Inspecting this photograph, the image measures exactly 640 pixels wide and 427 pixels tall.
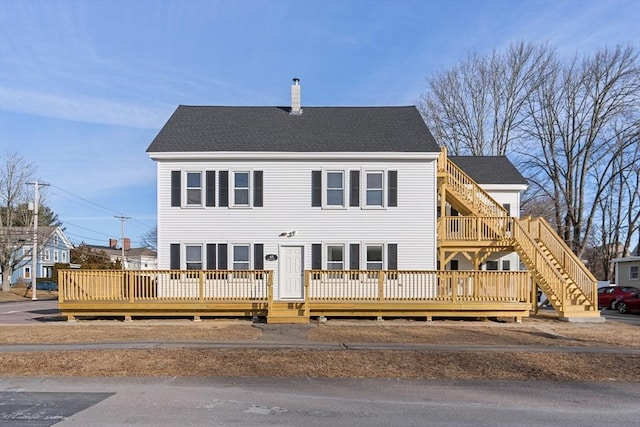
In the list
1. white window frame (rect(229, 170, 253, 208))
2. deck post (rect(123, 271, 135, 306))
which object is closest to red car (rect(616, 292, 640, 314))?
white window frame (rect(229, 170, 253, 208))

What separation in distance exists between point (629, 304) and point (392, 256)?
13.1 meters

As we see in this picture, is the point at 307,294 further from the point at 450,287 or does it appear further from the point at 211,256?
the point at 450,287

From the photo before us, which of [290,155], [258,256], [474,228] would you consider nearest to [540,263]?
[474,228]

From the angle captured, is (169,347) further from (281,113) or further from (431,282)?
(281,113)

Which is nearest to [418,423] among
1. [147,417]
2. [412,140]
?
[147,417]

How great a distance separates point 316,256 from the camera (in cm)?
1909

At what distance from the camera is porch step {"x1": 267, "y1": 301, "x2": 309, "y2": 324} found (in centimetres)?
1606

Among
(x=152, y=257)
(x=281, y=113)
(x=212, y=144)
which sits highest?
(x=281, y=113)

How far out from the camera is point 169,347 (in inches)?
442

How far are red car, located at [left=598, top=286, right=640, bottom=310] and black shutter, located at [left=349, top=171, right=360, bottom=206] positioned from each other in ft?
51.0

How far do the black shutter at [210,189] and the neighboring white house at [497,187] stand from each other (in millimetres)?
10793

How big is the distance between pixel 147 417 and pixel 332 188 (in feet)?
45.3

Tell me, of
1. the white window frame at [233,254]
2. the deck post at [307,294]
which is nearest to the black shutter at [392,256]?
the deck post at [307,294]

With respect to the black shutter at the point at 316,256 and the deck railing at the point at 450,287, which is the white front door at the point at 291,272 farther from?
the deck railing at the point at 450,287
